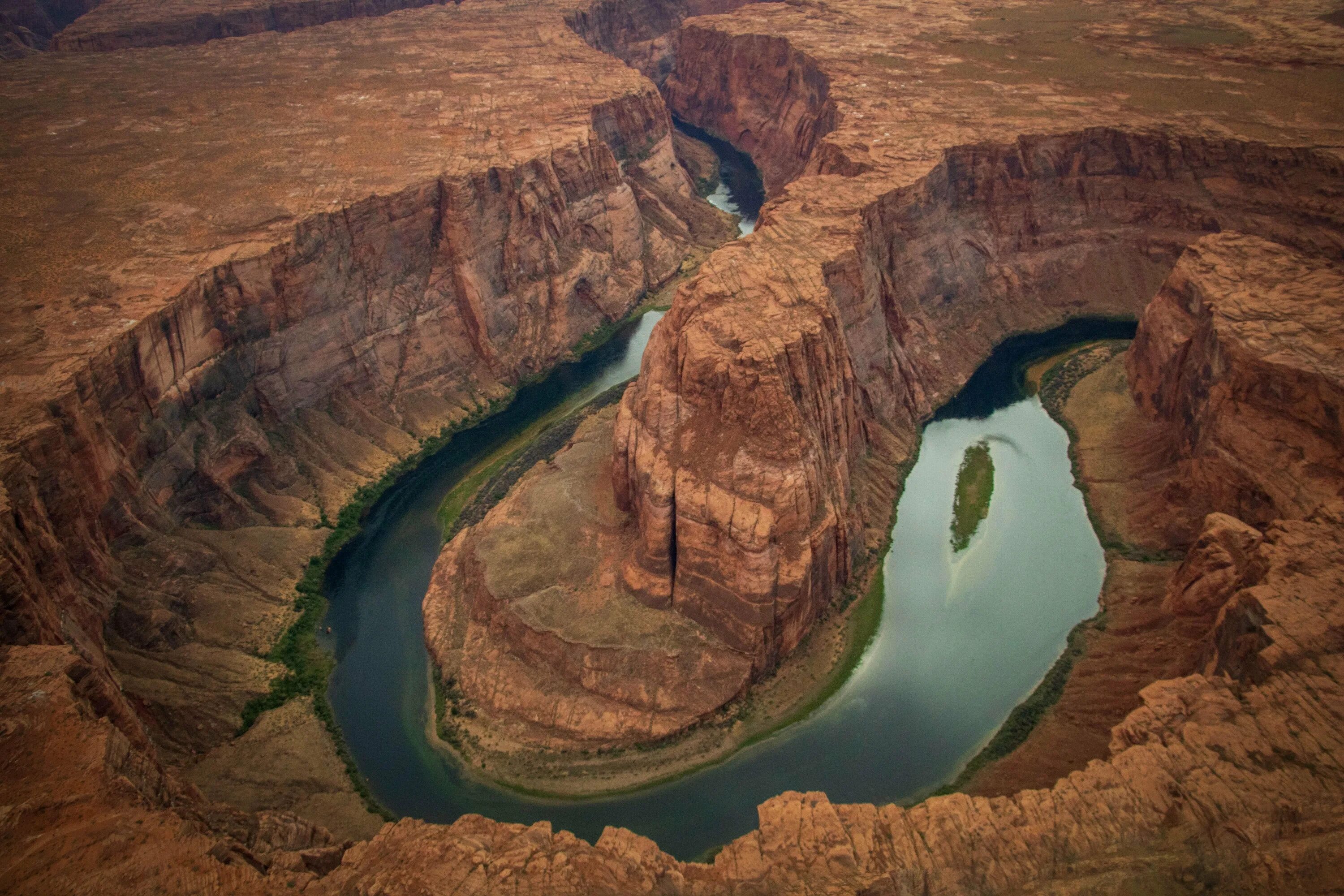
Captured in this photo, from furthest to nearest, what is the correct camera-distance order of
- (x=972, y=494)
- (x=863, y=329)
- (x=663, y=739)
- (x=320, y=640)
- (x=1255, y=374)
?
(x=863, y=329) < (x=972, y=494) < (x=320, y=640) < (x=1255, y=374) < (x=663, y=739)

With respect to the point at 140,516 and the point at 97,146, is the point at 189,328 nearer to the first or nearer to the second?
the point at 140,516

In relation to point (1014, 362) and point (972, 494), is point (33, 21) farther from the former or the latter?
point (972, 494)

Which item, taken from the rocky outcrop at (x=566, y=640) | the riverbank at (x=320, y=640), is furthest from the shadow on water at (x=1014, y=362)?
the riverbank at (x=320, y=640)

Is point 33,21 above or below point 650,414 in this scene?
above

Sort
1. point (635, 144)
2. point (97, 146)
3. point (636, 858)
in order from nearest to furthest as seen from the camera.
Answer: point (636, 858) → point (97, 146) → point (635, 144)

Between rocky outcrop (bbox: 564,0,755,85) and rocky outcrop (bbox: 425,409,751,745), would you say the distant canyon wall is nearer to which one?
rocky outcrop (bbox: 425,409,751,745)

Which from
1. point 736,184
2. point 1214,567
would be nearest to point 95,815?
point 1214,567

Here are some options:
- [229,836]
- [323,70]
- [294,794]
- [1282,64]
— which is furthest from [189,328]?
[1282,64]
